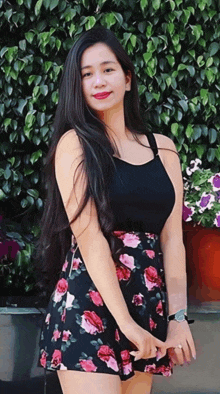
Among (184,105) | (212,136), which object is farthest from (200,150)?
(184,105)

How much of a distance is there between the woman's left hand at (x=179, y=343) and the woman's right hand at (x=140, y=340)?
4.3 inches

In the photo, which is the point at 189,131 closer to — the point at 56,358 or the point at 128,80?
the point at 128,80

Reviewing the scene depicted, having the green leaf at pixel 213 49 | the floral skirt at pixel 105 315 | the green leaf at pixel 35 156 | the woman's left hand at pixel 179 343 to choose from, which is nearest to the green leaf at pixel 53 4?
the green leaf at pixel 35 156

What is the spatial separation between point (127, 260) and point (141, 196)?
0.20 metres

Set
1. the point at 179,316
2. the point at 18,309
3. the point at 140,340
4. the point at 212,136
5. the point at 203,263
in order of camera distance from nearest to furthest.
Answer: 1. the point at 140,340
2. the point at 179,316
3. the point at 18,309
4. the point at 203,263
5. the point at 212,136

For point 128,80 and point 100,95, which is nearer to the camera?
point 100,95

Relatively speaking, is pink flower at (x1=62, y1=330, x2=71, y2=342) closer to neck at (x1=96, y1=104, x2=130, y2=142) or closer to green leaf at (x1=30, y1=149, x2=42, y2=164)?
neck at (x1=96, y1=104, x2=130, y2=142)

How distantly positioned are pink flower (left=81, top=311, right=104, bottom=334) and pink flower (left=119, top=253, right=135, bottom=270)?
0.19 meters

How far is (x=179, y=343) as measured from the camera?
8.47 feet

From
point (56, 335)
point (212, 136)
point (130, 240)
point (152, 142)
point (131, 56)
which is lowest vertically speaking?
point (56, 335)

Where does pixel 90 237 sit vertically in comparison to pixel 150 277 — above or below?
above

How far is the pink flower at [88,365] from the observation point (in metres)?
2.42

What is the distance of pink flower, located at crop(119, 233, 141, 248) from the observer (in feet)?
8.43

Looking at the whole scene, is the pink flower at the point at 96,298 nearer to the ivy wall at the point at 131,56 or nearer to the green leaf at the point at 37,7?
the ivy wall at the point at 131,56
